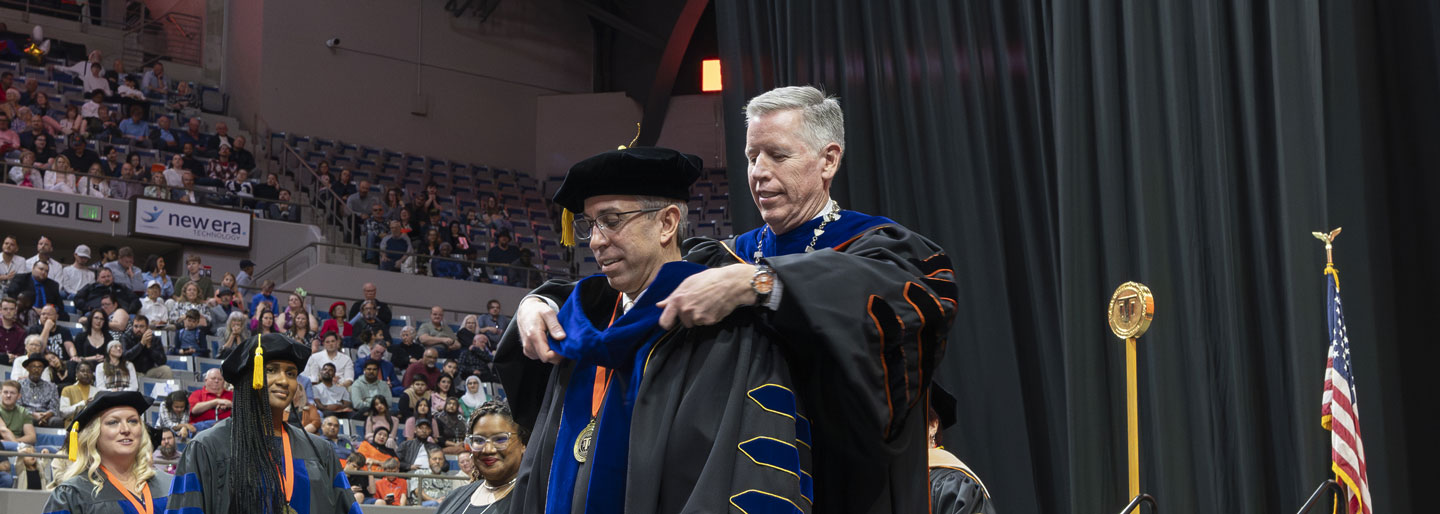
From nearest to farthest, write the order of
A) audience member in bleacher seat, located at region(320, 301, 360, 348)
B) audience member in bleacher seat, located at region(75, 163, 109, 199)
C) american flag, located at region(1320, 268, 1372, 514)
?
american flag, located at region(1320, 268, 1372, 514) < audience member in bleacher seat, located at region(320, 301, 360, 348) < audience member in bleacher seat, located at region(75, 163, 109, 199)

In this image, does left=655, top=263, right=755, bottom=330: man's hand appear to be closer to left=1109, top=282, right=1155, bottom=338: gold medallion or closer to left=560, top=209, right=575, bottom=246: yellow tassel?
left=560, top=209, right=575, bottom=246: yellow tassel

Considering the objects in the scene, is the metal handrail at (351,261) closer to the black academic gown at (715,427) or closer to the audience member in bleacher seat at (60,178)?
the audience member in bleacher seat at (60,178)

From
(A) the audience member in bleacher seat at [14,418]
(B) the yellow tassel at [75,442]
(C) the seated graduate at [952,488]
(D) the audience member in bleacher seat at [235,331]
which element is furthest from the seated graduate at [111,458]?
(D) the audience member in bleacher seat at [235,331]

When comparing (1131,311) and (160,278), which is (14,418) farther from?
(1131,311)

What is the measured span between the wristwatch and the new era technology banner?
14.7 meters

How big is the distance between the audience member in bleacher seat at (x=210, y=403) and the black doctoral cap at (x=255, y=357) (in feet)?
13.1

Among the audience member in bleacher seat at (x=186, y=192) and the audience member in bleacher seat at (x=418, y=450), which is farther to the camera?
the audience member in bleacher seat at (x=186, y=192)

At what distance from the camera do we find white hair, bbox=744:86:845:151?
2.42 meters

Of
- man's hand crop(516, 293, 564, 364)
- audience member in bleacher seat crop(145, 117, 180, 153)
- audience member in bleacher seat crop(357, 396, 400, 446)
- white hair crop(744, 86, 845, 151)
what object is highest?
audience member in bleacher seat crop(145, 117, 180, 153)

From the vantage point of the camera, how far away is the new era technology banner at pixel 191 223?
15.1 meters

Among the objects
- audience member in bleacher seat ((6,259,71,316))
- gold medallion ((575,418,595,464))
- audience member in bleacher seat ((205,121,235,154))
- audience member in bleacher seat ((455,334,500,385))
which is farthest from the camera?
audience member in bleacher seat ((205,121,235,154))

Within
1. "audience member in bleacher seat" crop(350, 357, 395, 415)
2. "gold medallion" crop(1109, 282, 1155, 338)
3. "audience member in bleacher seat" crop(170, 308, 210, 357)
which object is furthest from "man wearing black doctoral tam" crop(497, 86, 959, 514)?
"audience member in bleacher seat" crop(170, 308, 210, 357)

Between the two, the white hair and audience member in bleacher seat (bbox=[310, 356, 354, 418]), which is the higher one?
the white hair

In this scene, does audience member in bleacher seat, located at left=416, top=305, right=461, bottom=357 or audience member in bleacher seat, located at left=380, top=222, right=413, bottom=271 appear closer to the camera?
audience member in bleacher seat, located at left=416, top=305, right=461, bottom=357
